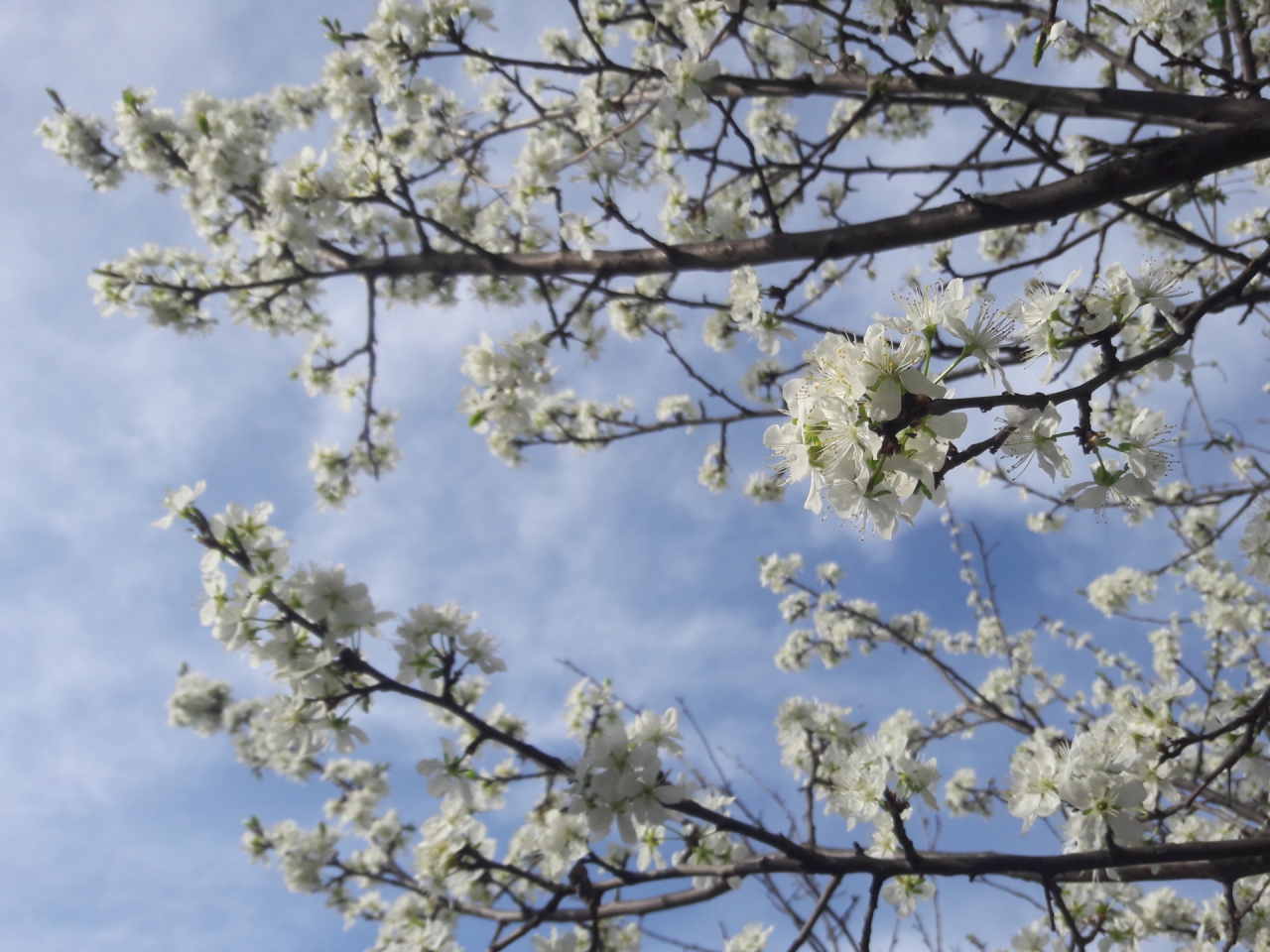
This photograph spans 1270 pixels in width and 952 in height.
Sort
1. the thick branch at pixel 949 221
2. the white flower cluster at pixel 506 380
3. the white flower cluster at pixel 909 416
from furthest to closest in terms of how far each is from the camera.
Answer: the white flower cluster at pixel 506 380, the thick branch at pixel 949 221, the white flower cluster at pixel 909 416

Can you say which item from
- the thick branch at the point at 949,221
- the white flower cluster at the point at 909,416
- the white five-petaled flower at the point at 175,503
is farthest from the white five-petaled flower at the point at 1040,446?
the white five-petaled flower at the point at 175,503

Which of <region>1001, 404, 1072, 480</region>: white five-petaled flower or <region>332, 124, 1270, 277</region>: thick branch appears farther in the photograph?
<region>332, 124, 1270, 277</region>: thick branch

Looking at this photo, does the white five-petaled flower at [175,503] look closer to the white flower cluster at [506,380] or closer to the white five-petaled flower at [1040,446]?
the white flower cluster at [506,380]

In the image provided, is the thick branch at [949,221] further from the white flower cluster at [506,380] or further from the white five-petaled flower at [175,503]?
the white five-petaled flower at [175,503]

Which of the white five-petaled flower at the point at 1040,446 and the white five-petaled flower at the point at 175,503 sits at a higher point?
the white five-petaled flower at the point at 175,503

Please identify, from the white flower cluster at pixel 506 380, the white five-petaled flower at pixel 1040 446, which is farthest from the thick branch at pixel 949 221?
the white five-petaled flower at pixel 1040 446

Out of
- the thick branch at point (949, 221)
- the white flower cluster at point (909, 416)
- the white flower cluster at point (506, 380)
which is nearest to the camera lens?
the white flower cluster at point (909, 416)

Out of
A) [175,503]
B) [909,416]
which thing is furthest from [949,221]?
[175,503]

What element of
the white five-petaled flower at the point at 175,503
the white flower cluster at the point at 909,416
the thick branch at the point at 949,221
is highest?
the thick branch at the point at 949,221

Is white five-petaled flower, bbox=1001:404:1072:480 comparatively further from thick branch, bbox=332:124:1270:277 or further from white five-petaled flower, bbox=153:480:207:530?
white five-petaled flower, bbox=153:480:207:530

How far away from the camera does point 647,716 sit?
2.61 meters

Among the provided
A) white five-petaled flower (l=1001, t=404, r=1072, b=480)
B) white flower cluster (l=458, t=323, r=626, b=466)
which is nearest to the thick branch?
white flower cluster (l=458, t=323, r=626, b=466)

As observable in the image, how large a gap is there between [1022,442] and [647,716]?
1.64 meters

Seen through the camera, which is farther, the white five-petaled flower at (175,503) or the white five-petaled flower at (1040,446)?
the white five-petaled flower at (175,503)
